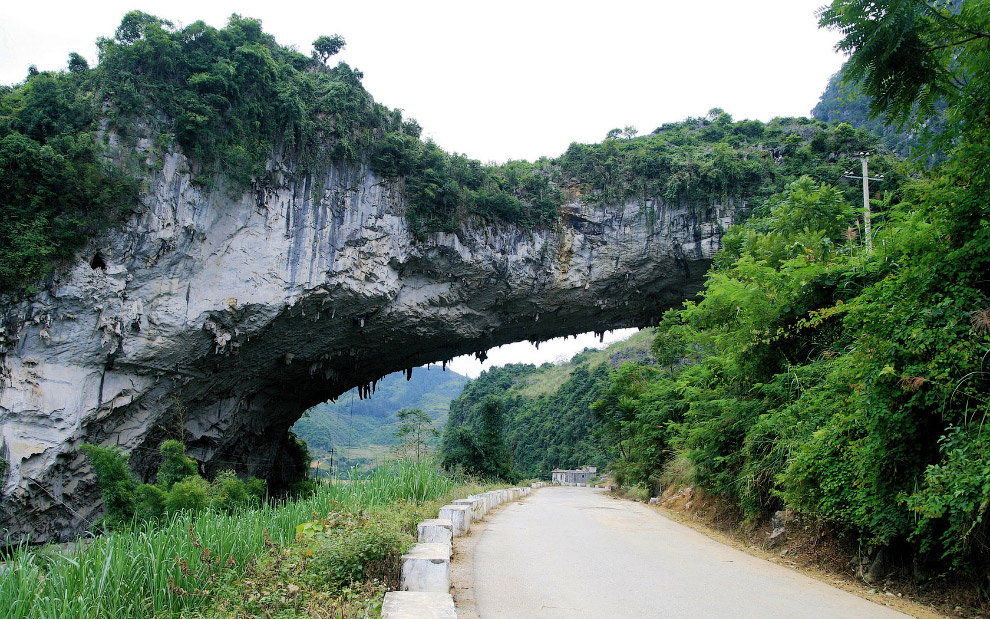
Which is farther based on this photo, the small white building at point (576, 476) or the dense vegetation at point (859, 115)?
the small white building at point (576, 476)

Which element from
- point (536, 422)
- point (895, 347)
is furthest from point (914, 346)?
point (536, 422)

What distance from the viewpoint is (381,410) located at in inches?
3556

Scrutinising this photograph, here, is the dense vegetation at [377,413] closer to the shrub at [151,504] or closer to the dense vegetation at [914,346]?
the shrub at [151,504]

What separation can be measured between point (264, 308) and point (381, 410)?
7628 centimetres

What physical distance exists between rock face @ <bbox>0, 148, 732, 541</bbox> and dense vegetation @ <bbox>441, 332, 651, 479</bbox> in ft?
13.3

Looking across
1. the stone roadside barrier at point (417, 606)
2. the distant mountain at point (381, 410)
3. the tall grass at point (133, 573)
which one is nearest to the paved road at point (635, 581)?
the stone roadside barrier at point (417, 606)

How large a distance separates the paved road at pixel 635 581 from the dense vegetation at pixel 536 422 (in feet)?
56.5

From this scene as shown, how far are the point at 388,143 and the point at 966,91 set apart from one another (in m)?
17.0

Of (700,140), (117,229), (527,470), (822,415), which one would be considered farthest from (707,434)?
(527,470)

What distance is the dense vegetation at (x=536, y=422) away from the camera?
24.3 metres

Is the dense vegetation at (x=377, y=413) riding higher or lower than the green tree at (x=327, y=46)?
lower

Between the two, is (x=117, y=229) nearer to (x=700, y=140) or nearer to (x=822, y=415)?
(x=822, y=415)

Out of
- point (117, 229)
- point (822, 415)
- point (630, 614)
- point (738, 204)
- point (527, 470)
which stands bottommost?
point (527, 470)

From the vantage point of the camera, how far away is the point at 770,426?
6176 mm
